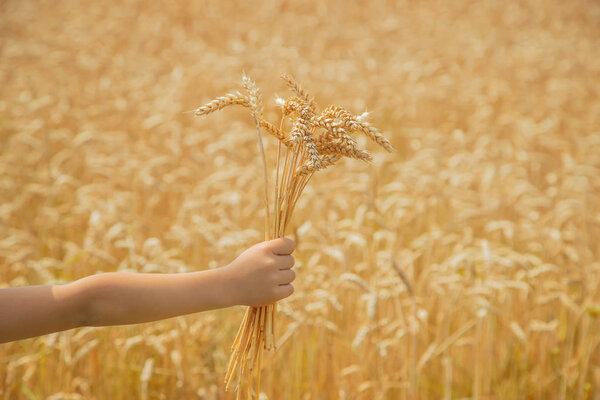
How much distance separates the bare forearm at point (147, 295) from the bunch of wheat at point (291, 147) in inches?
4.4

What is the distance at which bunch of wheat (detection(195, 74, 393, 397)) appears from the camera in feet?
3.93

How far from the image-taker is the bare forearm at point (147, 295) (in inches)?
46.6

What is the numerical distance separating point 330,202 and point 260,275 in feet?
8.59

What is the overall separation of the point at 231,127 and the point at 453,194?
2.06 meters

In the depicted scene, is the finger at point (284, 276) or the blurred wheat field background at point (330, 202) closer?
the finger at point (284, 276)

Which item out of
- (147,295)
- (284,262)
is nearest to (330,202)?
(284,262)

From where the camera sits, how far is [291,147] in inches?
50.8

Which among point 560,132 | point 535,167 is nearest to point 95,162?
point 535,167

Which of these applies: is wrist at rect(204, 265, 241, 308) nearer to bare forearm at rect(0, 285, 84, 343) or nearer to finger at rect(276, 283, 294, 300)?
finger at rect(276, 283, 294, 300)

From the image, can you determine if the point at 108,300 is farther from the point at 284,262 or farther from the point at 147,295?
the point at 284,262

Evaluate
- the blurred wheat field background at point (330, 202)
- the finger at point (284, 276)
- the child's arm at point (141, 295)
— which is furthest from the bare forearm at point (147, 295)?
the blurred wheat field background at point (330, 202)

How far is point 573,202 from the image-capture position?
3.25m

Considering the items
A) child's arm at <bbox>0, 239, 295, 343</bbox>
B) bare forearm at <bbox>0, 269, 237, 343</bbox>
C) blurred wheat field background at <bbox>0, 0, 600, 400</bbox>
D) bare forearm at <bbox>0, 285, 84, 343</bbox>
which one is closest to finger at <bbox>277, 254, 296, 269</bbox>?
child's arm at <bbox>0, 239, 295, 343</bbox>

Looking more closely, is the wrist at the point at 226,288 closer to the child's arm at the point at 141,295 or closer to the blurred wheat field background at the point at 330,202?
the child's arm at the point at 141,295
